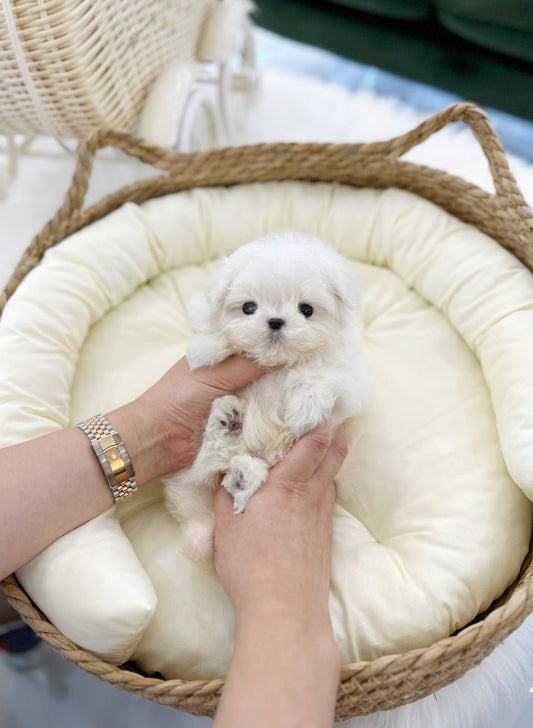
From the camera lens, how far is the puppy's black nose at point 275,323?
0.96 metres

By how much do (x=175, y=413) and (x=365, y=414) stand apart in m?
0.38

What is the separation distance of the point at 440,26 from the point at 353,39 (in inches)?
15.0

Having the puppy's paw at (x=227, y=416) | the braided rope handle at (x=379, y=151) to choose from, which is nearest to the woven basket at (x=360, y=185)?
the braided rope handle at (x=379, y=151)

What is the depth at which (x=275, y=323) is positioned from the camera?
960mm

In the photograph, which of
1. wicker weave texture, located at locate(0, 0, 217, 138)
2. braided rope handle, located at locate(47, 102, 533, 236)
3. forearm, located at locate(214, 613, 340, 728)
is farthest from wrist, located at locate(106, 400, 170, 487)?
wicker weave texture, located at locate(0, 0, 217, 138)

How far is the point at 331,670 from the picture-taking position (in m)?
0.83

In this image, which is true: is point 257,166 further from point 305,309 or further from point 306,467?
point 306,467

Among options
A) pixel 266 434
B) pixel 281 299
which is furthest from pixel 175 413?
pixel 281 299

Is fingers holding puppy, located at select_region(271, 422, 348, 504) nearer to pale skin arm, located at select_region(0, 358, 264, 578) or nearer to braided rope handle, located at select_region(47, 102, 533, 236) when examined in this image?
pale skin arm, located at select_region(0, 358, 264, 578)

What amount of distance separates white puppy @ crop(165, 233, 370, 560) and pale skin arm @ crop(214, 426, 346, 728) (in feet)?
0.13

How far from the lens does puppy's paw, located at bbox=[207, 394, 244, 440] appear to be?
3.43 feet

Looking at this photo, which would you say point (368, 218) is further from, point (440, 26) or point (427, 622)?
point (440, 26)

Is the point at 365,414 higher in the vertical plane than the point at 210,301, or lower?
lower

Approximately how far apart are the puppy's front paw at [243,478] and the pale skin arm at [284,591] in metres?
0.01
